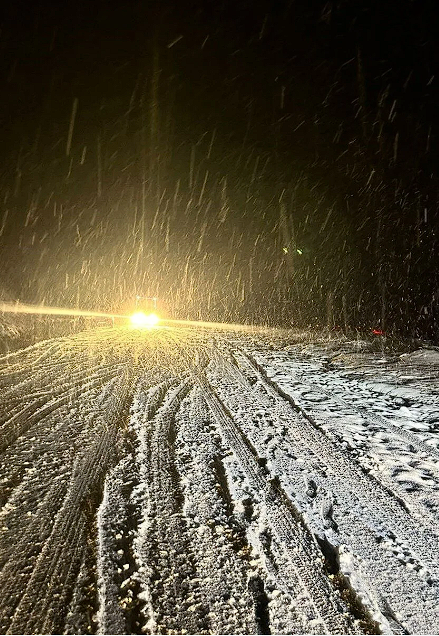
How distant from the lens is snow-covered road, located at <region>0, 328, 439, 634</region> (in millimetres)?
2068

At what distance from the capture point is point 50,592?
2123 millimetres

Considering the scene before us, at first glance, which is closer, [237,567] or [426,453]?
[237,567]

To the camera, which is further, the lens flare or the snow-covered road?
the lens flare

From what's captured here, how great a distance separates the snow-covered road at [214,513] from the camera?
207 cm

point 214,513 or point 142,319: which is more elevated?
point 142,319

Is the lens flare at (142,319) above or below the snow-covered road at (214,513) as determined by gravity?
above

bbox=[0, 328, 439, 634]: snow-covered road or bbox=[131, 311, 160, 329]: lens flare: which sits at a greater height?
bbox=[131, 311, 160, 329]: lens flare

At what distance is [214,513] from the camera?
2.92 m

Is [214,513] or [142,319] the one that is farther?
[142,319]

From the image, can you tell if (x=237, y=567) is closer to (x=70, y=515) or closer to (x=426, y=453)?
(x=70, y=515)

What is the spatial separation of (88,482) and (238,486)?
4.09 feet

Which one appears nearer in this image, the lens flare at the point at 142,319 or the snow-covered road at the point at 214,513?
the snow-covered road at the point at 214,513

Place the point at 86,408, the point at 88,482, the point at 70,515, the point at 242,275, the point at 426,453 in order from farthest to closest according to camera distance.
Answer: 1. the point at 242,275
2. the point at 86,408
3. the point at 426,453
4. the point at 88,482
5. the point at 70,515

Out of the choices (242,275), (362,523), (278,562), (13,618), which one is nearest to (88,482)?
(13,618)
